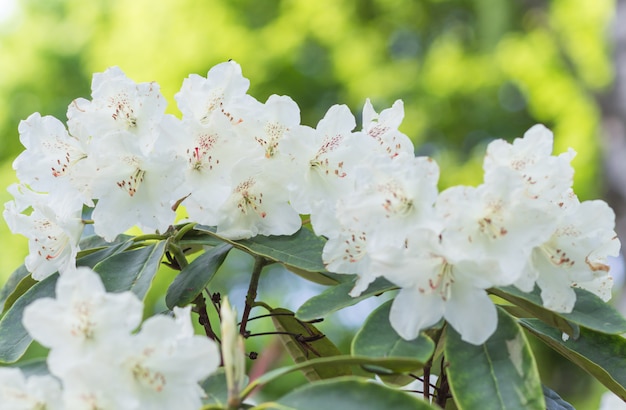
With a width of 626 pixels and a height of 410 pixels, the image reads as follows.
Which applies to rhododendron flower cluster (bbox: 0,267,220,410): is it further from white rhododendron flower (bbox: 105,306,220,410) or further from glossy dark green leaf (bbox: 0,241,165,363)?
glossy dark green leaf (bbox: 0,241,165,363)

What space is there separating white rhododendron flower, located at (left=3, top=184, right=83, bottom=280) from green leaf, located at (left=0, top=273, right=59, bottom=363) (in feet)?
0.05

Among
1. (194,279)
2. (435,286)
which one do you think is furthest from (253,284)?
(435,286)

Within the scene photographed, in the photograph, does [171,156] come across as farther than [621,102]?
No

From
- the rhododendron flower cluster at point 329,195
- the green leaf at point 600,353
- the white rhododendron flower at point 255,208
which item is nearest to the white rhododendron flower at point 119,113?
the rhododendron flower cluster at point 329,195

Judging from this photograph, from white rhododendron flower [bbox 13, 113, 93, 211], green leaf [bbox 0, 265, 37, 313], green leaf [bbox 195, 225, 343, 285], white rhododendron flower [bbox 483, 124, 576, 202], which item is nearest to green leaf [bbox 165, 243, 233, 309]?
green leaf [bbox 195, 225, 343, 285]

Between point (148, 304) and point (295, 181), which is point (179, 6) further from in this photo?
point (295, 181)

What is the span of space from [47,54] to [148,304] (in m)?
3.22

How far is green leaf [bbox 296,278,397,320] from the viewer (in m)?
0.85

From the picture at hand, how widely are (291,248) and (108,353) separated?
328 mm

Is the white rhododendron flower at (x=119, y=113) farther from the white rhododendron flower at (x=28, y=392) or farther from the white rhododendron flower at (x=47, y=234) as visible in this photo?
the white rhododendron flower at (x=28, y=392)

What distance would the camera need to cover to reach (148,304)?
20.1 feet

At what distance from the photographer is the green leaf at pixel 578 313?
838 millimetres

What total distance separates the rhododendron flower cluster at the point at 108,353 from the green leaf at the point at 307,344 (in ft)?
1.25

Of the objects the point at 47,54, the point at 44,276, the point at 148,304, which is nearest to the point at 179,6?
the point at 47,54
